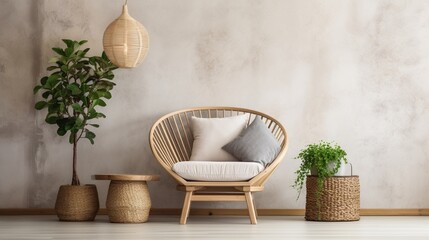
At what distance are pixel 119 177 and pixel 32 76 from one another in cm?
161

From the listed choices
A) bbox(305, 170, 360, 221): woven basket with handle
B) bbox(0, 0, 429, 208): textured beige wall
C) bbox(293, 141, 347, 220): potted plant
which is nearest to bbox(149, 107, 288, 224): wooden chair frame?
bbox(0, 0, 429, 208): textured beige wall

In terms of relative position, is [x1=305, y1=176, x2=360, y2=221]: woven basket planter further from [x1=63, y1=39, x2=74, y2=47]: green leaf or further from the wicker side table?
[x1=63, y1=39, x2=74, y2=47]: green leaf

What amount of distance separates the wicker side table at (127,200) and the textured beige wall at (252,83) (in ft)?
2.86

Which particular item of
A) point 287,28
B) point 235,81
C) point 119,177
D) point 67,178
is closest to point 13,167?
point 67,178

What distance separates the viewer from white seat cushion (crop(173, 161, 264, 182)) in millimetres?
5578

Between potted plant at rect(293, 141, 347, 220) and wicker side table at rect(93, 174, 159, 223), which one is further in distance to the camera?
potted plant at rect(293, 141, 347, 220)

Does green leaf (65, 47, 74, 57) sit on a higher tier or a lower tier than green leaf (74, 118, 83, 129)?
higher

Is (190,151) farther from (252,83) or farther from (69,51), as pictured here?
(69,51)

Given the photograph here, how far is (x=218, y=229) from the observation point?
16.6ft

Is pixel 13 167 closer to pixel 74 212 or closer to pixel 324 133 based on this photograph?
pixel 74 212

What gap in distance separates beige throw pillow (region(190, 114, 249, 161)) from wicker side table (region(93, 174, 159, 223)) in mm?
644

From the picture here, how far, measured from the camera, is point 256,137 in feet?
19.8

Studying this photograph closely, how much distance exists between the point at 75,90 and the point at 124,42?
568 millimetres

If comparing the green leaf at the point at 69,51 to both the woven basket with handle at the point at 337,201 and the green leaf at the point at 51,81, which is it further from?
the woven basket with handle at the point at 337,201
